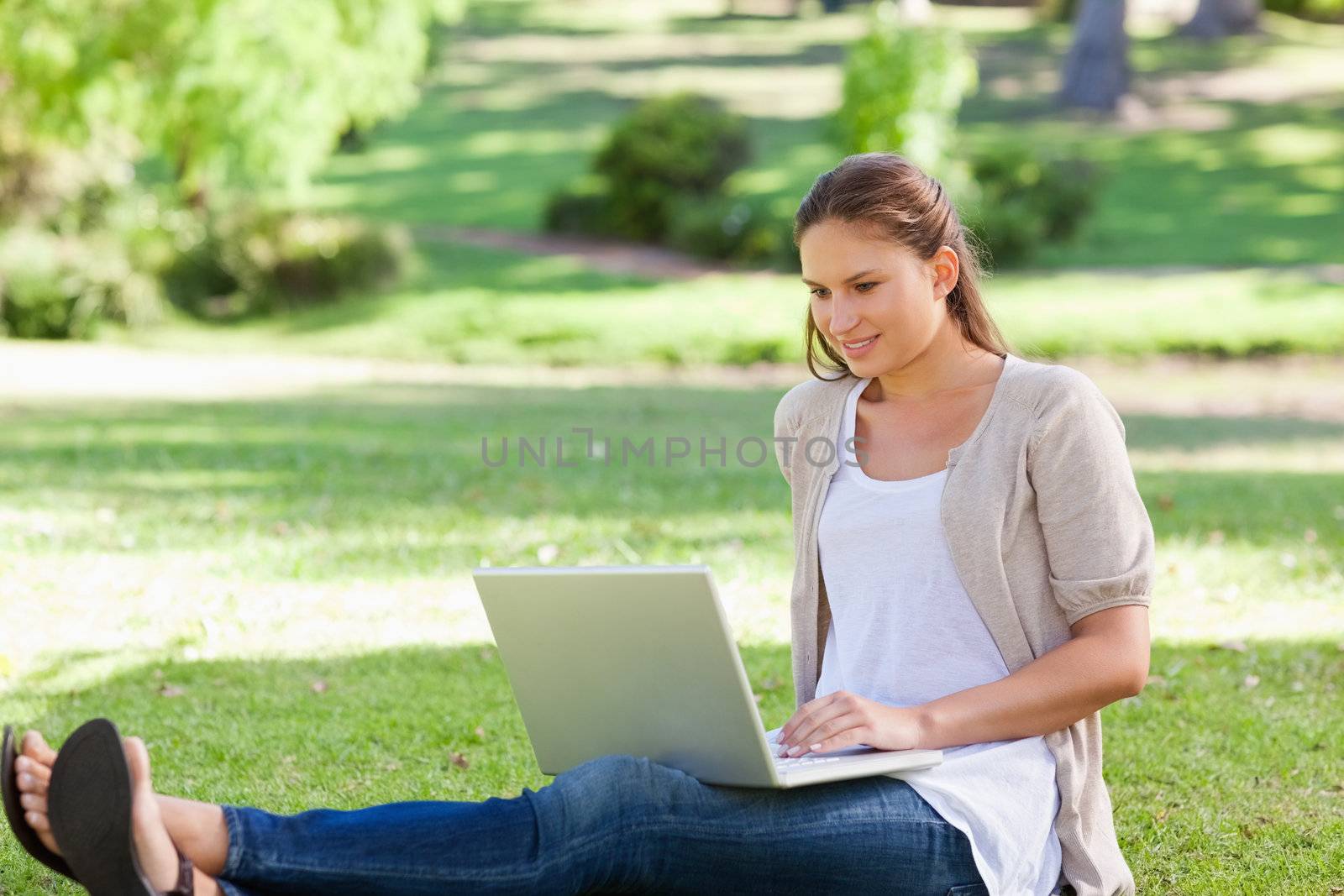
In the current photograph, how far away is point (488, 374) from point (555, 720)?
40.5 feet

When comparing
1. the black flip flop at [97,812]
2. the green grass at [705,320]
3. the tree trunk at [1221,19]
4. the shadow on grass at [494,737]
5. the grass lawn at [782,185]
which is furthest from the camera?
the tree trunk at [1221,19]

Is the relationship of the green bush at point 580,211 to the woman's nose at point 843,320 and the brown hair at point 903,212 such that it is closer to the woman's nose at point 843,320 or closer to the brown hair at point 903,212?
the brown hair at point 903,212

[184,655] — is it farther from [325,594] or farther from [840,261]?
[840,261]

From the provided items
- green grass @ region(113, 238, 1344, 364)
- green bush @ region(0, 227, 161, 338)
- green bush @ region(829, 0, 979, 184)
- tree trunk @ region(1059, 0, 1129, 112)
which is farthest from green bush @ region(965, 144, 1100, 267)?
green bush @ region(0, 227, 161, 338)

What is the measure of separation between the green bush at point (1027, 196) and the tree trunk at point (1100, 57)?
285 inches

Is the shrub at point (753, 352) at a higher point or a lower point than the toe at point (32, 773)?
lower

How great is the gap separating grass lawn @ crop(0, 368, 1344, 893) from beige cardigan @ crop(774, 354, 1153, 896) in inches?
26.8

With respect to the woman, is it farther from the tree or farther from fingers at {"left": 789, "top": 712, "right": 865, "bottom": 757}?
the tree

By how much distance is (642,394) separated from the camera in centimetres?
1257

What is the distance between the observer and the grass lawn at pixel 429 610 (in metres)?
3.75

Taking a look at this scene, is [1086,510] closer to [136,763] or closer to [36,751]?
[136,763]

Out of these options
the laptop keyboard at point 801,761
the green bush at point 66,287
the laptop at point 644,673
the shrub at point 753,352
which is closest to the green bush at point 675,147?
the shrub at point 753,352

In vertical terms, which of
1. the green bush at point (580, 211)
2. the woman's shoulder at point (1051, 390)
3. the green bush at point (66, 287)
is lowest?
the green bush at point (580, 211)

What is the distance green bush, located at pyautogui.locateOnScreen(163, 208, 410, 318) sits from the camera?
1798cm
